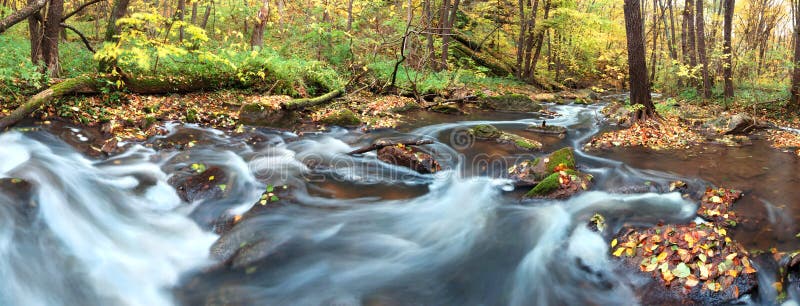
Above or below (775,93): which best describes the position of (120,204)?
below

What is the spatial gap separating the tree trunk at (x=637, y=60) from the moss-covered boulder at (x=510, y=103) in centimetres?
495

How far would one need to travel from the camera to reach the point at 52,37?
8.51 meters

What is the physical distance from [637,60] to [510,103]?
5537mm

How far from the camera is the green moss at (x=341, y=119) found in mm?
10297

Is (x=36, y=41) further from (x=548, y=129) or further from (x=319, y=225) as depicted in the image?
(x=548, y=129)

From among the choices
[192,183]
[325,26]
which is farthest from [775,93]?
[192,183]

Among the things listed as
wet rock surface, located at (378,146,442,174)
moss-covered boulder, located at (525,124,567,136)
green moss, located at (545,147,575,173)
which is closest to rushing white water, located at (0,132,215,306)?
wet rock surface, located at (378,146,442,174)

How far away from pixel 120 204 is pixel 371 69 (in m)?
11.5

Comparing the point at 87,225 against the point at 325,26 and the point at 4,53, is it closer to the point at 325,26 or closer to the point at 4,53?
the point at 4,53

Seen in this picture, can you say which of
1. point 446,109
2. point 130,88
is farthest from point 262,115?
point 446,109

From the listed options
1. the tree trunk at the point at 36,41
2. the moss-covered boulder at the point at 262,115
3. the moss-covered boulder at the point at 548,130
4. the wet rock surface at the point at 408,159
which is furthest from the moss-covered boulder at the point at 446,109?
the tree trunk at the point at 36,41

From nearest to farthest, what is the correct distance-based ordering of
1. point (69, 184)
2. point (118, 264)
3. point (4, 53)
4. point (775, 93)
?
1. point (118, 264)
2. point (69, 184)
3. point (4, 53)
4. point (775, 93)

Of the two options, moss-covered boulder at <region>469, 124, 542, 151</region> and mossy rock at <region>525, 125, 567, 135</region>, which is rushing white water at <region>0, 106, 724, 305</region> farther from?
mossy rock at <region>525, 125, 567, 135</region>

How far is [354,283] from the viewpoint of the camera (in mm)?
4586
